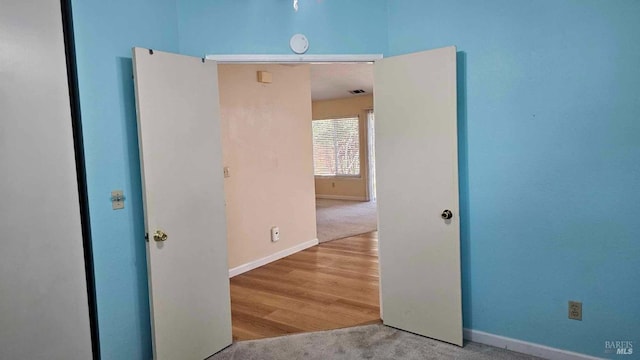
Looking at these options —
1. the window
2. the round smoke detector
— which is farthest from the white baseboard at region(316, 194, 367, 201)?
the round smoke detector

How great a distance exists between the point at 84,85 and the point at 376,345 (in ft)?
7.91

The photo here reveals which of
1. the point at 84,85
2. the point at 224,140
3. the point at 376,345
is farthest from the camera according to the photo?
the point at 224,140

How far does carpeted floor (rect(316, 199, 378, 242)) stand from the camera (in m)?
6.35

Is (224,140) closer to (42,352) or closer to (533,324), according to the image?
(42,352)

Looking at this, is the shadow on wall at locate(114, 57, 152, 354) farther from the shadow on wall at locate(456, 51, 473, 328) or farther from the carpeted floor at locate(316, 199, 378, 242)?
the carpeted floor at locate(316, 199, 378, 242)

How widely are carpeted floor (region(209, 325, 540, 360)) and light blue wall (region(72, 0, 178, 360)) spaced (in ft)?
Answer: 2.22

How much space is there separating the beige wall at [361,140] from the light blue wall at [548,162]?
6718 mm

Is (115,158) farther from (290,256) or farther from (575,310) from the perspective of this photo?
(290,256)

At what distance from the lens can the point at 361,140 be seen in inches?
381

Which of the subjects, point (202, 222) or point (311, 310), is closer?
point (202, 222)

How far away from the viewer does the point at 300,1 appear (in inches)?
114

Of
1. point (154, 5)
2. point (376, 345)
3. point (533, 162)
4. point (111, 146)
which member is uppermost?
point (154, 5)

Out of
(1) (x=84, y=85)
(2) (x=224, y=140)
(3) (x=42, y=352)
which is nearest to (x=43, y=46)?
(1) (x=84, y=85)

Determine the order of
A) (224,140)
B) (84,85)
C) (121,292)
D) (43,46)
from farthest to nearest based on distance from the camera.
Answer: (224,140), (121,292), (84,85), (43,46)
